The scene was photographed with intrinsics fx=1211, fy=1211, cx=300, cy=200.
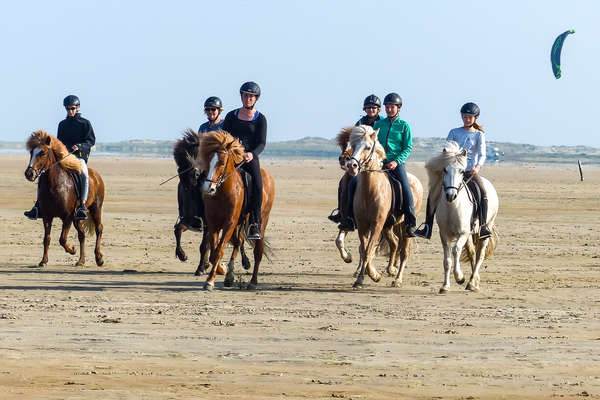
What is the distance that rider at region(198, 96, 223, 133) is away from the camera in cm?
1593

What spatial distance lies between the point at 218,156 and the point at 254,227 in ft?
3.63

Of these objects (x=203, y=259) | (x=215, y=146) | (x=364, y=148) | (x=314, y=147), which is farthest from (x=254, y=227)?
(x=314, y=147)

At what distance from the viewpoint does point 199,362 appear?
912 centimetres

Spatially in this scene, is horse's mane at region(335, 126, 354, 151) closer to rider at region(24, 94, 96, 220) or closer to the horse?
the horse

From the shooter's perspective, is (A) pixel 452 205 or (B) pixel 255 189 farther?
(B) pixel 255 189

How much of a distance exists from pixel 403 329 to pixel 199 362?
251 cm

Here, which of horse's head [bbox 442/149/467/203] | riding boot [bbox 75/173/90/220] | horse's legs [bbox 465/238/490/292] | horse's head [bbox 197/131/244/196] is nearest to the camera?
horse's head [bbox 197/131/244/196]

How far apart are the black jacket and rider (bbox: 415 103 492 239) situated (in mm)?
5112

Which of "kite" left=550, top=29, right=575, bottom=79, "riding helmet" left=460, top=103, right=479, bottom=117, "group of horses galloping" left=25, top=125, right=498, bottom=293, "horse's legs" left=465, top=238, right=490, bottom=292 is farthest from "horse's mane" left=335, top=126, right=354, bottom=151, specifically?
"kite" left=550, top=29, right=575, bottom=79

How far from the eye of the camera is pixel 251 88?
14.3m

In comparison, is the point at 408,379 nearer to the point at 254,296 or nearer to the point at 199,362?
the point at 199,362

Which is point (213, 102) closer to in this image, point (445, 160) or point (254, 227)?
point (254, 227)

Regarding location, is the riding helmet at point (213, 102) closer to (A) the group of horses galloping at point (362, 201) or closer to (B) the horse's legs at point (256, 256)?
(A) the group of horses galloping at point (362, 201)

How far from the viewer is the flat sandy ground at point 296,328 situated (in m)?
8.38
